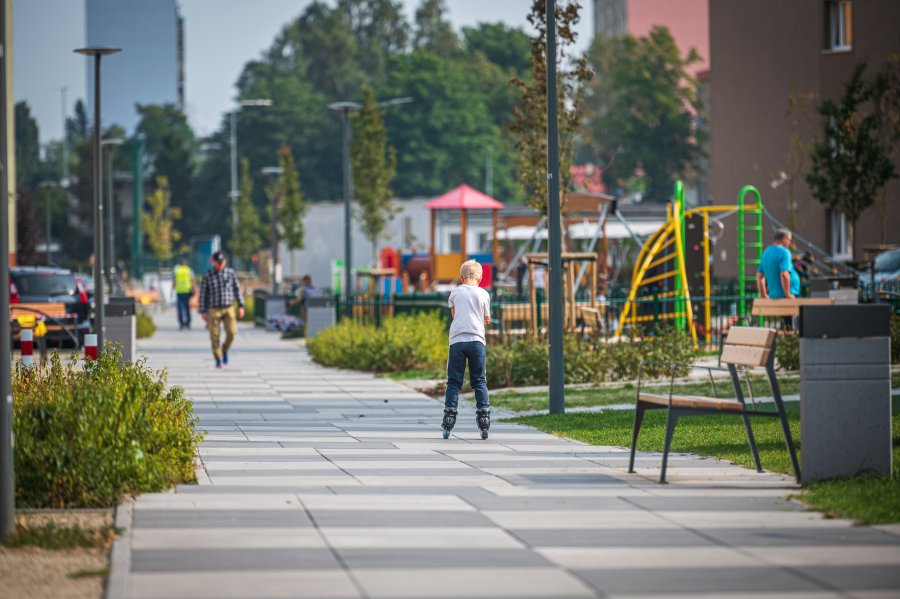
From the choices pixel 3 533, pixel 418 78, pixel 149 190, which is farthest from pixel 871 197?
pixel 149 190

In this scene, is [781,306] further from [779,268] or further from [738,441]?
[738,441]

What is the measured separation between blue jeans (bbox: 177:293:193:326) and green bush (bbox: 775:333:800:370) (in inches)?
867

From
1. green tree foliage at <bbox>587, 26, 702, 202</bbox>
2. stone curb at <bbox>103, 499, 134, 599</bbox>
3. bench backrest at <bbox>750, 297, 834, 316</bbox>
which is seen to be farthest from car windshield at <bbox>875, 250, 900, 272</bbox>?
green tree foliage at <bbox>587, 26, 702, 202</bbox>

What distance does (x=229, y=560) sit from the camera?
280 inches

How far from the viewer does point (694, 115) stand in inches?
3273

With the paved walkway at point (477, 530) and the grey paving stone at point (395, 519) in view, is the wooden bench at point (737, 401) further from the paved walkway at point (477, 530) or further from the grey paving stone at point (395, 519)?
the grey paving stone at point (395, 519)

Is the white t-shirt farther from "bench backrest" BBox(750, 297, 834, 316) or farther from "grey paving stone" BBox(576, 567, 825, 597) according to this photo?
"bench backrest" BBox(750, 297, 834, 316)

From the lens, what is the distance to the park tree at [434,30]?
104m

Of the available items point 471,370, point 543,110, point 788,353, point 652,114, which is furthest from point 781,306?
point 652,114

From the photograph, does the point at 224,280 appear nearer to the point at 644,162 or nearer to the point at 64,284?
the point at 64,284

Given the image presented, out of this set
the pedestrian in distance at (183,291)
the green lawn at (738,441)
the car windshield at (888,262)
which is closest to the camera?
the green lawn at (738,441)

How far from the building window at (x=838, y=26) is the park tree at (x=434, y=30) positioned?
6372 centimetres

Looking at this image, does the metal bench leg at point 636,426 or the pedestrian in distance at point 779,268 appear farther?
the pedestrian in distance at point 779,268

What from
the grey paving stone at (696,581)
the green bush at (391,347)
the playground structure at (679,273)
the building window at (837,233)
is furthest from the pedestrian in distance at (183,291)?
the grey paving stone at (696,581)
